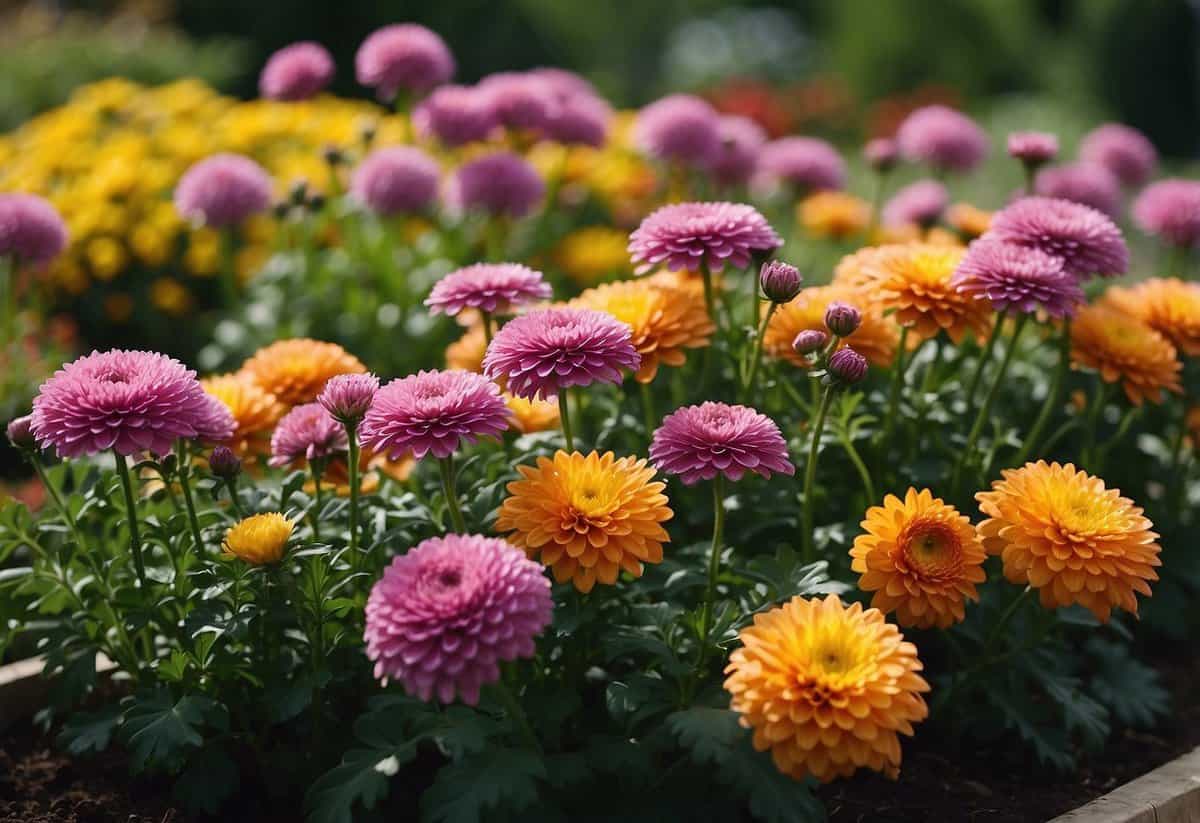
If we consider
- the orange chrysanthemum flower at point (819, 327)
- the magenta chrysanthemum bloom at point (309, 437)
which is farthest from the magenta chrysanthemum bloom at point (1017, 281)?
the magenta chrysanthemum bloom at point (309, 437)

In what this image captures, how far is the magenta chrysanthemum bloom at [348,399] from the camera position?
6.33 ft

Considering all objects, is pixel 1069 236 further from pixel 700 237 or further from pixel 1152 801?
pixel 1152 801

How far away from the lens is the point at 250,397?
8.03 feet

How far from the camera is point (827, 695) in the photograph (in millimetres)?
1705

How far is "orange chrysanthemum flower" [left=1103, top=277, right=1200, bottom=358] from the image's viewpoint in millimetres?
2771

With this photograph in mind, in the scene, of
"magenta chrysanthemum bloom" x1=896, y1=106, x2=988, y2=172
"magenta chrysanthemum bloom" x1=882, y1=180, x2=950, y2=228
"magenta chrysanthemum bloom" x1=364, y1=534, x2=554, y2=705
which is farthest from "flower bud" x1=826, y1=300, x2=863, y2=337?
"magenta chrysanthemum bloom" x1=896, y1=106, x2=988, y2=172

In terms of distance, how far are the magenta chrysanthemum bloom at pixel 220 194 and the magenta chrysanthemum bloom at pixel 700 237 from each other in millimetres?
1701

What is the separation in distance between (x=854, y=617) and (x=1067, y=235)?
1.02 m

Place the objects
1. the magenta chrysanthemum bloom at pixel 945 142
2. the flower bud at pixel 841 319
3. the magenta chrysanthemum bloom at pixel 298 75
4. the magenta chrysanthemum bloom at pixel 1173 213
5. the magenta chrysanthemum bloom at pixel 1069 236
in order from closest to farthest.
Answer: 1. the flower bud at pixel 841 319
2. the magenta chrysanthemum bloom at pixel 1069 236
3. the magenta chrysanthemum bloom at pixel 1173 213
4. the magenta chrysanthemum bloom at pixel 298 75
5. the magenta chrysanthemum bloom at pixel 945 142

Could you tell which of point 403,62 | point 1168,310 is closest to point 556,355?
point 1168,310

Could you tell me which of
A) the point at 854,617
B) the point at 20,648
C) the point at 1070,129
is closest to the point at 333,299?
the point at 20,648

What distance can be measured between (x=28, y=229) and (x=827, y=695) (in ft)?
7.64

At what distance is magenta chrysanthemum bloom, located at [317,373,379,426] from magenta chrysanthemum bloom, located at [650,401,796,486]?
0.45 metres

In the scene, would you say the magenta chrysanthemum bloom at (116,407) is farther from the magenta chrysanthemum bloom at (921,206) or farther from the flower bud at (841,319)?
the magenta chrysanthemum bloom at (921,206)
